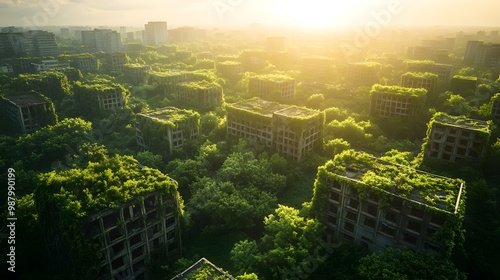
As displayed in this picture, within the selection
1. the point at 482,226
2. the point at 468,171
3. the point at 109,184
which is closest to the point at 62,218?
the point at 109,184

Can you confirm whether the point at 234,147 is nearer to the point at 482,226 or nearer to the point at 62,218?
the point at 62,218

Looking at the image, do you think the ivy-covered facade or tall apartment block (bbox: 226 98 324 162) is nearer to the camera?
the ivy-covered facade

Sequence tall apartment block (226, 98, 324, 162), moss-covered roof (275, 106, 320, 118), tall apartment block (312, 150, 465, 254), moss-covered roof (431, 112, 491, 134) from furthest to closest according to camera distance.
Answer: moss-covered roof (275, 106, 320, 118)
tall apartment block (226, 98, 324, 162)
moss-covered roof (431, 112, 491, 134)
tall apartment block (312, 150, 465, 254)

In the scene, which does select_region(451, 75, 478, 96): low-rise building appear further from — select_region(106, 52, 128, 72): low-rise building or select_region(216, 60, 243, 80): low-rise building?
select_region(106, 52, 128, 72): low-rise building

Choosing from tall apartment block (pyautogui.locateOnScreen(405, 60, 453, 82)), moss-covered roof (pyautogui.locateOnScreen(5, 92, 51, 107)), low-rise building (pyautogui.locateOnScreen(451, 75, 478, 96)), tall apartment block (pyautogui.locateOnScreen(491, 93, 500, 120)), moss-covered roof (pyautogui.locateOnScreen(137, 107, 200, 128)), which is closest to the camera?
moss-covered roof (pyautogui.locateOnScreen(137, 107, 200, 128))

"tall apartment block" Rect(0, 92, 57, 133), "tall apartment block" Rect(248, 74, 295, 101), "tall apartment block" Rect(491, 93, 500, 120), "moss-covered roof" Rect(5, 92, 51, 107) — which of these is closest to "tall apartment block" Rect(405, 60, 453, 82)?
"tall apartment block" Rect(491, 93, 500, 120)

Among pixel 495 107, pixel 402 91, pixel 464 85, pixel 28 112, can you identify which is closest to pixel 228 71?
pixel 402 91

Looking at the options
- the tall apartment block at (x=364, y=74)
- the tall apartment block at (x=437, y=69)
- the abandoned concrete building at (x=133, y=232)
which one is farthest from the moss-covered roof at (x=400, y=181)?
the tall apartment block at (x=437, y=69)

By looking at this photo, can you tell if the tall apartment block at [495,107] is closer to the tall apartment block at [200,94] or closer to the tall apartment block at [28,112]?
the tall apartment block at [200,94]
